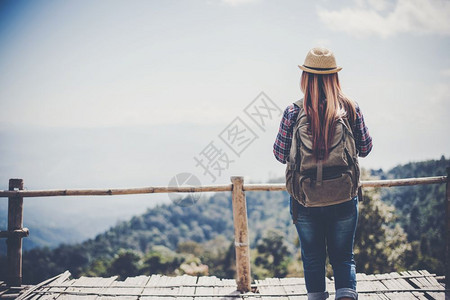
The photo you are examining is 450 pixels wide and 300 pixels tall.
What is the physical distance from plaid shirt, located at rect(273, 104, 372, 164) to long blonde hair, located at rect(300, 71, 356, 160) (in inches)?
2.7

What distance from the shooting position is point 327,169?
1.89m

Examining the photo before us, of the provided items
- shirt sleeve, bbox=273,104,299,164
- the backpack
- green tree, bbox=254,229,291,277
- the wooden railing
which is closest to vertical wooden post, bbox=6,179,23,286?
the wooden railing

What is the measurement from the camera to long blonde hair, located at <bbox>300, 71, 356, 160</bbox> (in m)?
1.86

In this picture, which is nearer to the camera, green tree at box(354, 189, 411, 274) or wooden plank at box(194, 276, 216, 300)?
wooden plank at box(194, 276, 216, 300)

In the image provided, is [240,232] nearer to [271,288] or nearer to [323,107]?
[271,288]

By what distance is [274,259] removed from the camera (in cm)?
3234

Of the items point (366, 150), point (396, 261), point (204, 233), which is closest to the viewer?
point (366, 150)

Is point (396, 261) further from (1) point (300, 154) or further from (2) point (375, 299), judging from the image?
(1) point (300, 154)

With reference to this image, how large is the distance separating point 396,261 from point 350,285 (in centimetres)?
1935

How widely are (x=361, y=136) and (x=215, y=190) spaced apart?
1651mm

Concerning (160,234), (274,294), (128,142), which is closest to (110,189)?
(274,294)

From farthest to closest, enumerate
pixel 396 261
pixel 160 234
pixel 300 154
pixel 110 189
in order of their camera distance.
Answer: pixel 160 234, pixel 396 261, pixel 110 189, pixel 300 154

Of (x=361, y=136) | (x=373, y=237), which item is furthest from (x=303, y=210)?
(x=373, y=237)

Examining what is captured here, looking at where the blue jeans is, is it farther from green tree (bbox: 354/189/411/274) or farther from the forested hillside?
green tree (bbox: 354/189/411/274)
